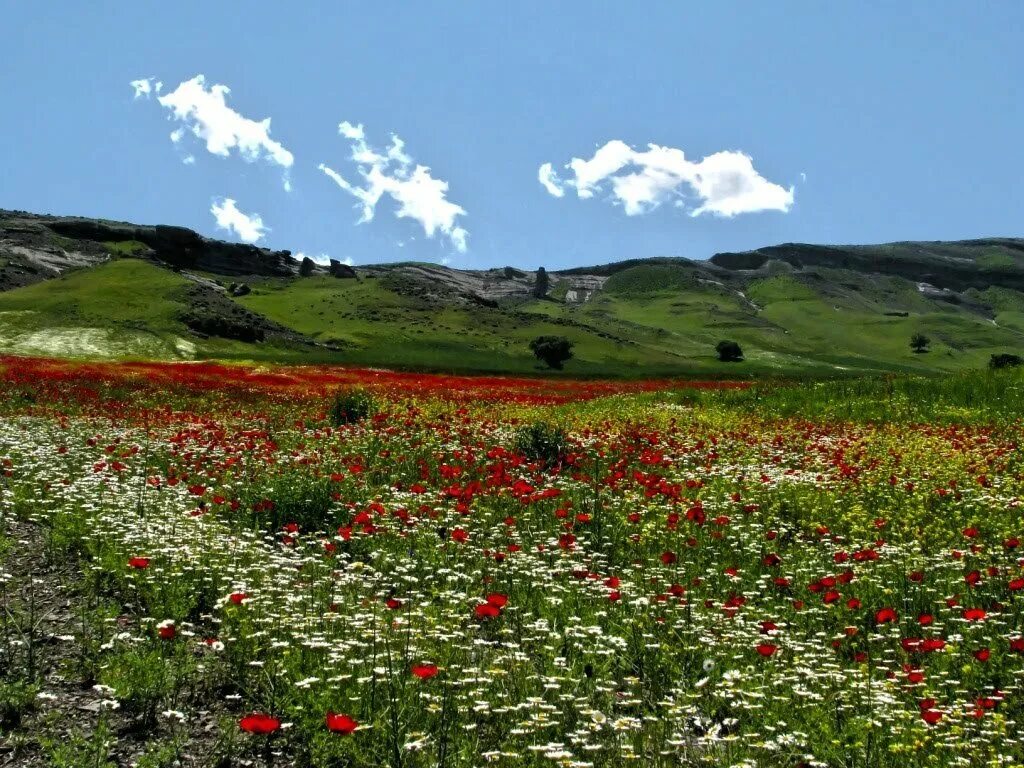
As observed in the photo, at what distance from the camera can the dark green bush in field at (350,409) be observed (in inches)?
873

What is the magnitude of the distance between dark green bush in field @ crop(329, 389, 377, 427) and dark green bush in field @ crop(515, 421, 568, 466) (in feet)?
23.0

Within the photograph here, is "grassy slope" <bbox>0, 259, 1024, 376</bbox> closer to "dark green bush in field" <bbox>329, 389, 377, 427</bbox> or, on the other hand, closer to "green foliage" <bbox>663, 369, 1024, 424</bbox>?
"green foliage" <bbox>663, 369, 1024, 424</bbox>

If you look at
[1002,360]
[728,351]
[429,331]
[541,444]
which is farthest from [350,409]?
[728,351]

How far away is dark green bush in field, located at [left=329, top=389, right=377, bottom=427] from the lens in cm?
2218

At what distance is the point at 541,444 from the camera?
16656 millimetres

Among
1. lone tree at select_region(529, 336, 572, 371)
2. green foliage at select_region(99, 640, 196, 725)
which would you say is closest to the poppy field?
green foliage at select_region(99, 640, 196, 725)

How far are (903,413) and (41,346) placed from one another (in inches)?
3080

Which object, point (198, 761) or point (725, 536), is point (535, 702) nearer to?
point (198, 761)

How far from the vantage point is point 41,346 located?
73.5 meters

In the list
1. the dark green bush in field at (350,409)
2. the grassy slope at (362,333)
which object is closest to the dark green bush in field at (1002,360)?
the grassy slope at (362,333)

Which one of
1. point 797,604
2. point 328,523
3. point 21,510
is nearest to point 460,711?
point 797,604

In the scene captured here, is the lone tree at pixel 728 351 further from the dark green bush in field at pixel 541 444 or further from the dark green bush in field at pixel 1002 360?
the dark green bush in field at pixel 541 444

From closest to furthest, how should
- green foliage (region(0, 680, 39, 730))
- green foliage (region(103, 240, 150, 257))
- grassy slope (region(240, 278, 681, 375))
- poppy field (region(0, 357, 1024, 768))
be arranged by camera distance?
poppy field (region(0, 357, 1024, 768))
green foliage (region(0, 680, 39, 730))
grassy slope (region(240, 278, 681, 375))
green foliage (region(103, 240, 150, 257))

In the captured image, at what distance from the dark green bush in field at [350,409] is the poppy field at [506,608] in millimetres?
5499
